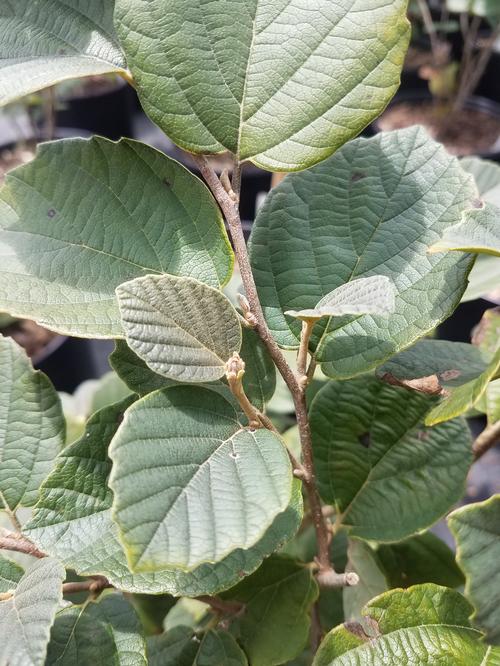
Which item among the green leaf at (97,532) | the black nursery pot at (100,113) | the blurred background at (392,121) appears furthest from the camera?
the black nursery pot at (100,113)

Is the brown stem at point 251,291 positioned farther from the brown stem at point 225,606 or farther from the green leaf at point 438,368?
the brown stem at point 225,606

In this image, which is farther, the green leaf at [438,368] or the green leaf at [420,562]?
the green leaf at [420,562]

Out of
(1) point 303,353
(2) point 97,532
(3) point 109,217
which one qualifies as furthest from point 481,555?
(3) point 109,217

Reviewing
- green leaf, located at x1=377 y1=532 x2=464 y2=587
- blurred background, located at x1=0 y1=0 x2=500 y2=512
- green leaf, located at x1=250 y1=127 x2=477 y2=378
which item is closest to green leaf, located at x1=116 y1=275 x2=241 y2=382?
green leaf, located at x1=250 y1=127 x2=477 y2=378

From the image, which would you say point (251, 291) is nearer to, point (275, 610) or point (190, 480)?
point (190, 480)

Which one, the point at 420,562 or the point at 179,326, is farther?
the point at 420,562

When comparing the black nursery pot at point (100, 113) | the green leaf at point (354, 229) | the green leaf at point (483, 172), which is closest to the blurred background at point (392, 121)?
the black nursery pot at point (100, 113)

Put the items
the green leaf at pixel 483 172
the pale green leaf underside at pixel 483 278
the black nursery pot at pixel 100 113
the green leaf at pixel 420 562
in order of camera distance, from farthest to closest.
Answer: the black nursery pot at pixel 100 113 → the green leaf at pixel 483 172 → the pale green leaf underside at pixel 483 278 → the green leaf at pixel 420 562
